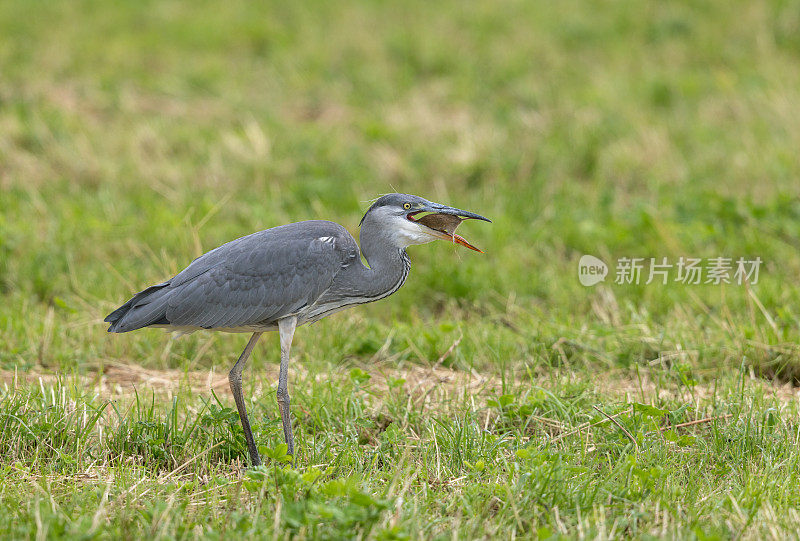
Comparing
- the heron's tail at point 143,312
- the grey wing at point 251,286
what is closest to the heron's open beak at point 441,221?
the grey wing at point 251,286

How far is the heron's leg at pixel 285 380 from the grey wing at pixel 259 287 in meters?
0.08

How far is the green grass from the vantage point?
13.6 ft

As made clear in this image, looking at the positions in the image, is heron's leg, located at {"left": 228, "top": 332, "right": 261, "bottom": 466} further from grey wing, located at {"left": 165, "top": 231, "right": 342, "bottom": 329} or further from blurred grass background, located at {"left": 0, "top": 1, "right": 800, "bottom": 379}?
blurred grass background, located at {"left": 0, "top": 1, "right": 800, "bottom": 379}

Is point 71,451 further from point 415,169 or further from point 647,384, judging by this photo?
point 415,169

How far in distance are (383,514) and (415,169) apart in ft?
20.9

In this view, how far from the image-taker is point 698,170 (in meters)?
9.60

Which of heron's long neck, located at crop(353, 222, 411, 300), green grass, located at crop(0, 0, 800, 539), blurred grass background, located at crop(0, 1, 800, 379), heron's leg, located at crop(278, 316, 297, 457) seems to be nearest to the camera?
green grass, located at crop(0, 0, 800, 539)

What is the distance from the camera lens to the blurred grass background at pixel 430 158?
21.5 feet

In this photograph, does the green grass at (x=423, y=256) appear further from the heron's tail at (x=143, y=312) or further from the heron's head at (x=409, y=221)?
the heron's head at (x=409, y=221)

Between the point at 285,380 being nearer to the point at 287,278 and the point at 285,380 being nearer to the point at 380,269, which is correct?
the point at 287,278

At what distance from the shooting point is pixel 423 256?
8047mm

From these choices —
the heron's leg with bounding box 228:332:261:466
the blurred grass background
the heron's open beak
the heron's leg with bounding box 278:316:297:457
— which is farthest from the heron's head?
the blurred grass background

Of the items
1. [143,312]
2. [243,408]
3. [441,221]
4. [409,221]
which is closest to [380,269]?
[409,221]

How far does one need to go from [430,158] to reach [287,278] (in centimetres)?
540
